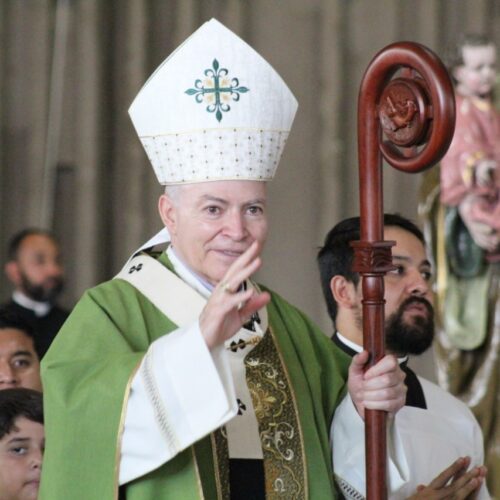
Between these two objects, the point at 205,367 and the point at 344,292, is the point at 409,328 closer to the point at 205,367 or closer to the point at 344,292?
the point at 344,292

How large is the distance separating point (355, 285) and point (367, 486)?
1436mm

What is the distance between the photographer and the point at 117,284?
135 inches

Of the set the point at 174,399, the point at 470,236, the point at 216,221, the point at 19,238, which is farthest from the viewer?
the point at 470,236

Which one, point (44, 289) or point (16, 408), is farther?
point (44, 289)

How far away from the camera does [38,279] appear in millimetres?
6957

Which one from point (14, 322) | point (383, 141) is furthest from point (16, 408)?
point (383, 141)

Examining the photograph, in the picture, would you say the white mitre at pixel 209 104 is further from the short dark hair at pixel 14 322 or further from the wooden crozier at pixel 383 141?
the short dark hair at pixel 14 322

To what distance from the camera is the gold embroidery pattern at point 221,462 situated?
10.8ft

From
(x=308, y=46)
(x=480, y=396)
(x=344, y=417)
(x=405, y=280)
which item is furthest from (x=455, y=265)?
(x=344, y=417)

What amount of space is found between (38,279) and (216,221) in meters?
3.81

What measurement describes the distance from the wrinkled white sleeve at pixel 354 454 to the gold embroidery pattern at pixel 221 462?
0.34 meters

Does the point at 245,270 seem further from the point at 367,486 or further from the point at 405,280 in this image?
the point at 405,280

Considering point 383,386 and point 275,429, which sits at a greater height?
point 383,386

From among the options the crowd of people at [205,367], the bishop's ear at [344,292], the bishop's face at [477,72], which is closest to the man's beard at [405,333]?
the bishop's ear at [344,292]
